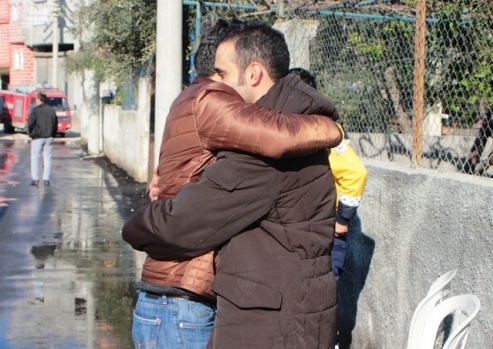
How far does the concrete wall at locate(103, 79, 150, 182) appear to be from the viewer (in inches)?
652

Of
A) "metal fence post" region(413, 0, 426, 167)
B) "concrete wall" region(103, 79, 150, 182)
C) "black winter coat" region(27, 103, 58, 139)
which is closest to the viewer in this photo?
"metal fence post" region(413, 0, 426, 167)

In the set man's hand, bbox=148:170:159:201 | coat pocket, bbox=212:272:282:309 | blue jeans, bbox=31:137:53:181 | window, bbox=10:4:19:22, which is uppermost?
window, bbox=10:4:19:22

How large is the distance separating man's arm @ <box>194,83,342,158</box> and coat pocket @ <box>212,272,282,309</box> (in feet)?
1.34

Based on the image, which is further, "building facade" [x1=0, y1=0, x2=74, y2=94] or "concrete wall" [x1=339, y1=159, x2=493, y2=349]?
"building facade" [x1=0, y1=0, x2=74, y2=94]

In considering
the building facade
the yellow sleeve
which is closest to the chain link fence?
the yellow sleeve

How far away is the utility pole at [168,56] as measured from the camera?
8.54 m

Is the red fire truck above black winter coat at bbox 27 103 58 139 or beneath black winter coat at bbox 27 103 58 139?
beneath

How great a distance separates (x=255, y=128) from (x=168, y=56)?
5.91m

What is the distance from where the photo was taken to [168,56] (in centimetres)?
862

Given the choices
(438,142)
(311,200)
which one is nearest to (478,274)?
(438,142)

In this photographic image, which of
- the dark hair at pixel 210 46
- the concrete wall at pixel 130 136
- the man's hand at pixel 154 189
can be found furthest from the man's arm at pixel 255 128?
the concrete wall at pixel 130 136

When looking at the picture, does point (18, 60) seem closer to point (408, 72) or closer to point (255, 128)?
point (408, 72)

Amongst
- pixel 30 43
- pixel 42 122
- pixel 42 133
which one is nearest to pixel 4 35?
pixel 30 43

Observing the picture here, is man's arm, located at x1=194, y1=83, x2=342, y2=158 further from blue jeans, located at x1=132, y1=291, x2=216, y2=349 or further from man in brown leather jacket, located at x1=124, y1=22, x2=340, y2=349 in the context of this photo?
blue jeans, located at x1=132, y1=291, x2=216, y2=349
